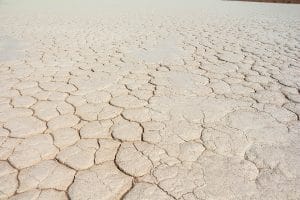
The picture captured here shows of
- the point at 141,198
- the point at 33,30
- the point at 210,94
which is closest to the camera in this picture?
the point at 141,198

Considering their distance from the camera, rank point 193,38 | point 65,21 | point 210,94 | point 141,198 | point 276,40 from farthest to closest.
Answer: point 65,21
point 193,38
point 276,40
point 210,94
point 141,198

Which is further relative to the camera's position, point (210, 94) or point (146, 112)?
point (210, 94)

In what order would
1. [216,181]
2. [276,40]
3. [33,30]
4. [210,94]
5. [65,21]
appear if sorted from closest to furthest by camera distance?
[216,181] → [210,94] → [276,40] → [33,30] → [65,21]

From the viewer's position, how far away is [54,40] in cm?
484

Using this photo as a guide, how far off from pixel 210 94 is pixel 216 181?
3.82 ft

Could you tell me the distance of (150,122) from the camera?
6.82ft

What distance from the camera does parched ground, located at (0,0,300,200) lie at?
148 cm

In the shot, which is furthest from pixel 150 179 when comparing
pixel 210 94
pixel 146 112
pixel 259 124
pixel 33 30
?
pixel 33 30

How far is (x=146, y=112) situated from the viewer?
2225 mm

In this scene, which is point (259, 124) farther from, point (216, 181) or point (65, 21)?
point (65, 21)

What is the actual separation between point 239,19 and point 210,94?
518 centimetres

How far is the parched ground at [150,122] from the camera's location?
1480mm

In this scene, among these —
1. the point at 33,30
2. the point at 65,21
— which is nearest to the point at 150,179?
the point at 33,30

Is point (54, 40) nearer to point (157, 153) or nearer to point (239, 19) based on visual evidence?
point (157, 153)
